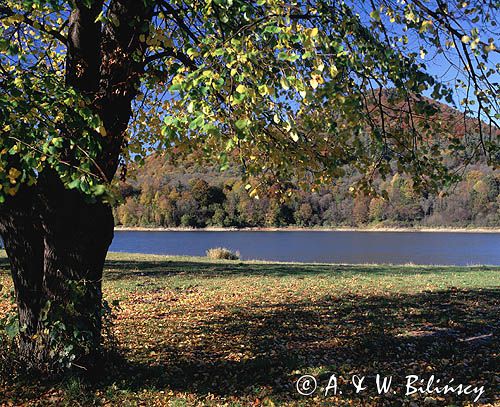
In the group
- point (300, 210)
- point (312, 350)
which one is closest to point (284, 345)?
point (312, 350)

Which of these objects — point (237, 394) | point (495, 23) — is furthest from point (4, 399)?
point (495, 23)

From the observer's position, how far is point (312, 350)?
5.90 metres

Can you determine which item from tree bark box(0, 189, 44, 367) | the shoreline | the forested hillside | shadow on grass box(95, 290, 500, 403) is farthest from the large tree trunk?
the shoreline

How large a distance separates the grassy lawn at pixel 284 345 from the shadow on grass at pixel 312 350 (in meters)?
0.01

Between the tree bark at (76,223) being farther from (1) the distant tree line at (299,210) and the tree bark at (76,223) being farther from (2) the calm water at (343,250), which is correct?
(1) the distant tree line at (299,210)

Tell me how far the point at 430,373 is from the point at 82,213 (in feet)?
14.3

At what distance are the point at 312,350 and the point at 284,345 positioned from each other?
0.41 meters

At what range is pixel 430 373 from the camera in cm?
518

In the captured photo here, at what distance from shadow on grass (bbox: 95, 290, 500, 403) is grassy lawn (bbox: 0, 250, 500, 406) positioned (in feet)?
0.05

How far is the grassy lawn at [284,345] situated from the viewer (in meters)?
4.54

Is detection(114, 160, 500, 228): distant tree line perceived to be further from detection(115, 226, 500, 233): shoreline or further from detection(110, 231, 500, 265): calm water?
detection(110, 231, 500, 265): calm water

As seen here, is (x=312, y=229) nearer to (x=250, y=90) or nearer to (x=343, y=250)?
(x=343, y=250)

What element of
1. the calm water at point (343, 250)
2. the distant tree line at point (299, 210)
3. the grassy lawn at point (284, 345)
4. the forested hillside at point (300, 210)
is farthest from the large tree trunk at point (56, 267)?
the distant tree line at point (299, 210)

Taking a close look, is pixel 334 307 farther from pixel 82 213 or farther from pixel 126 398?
pixel 82 213
